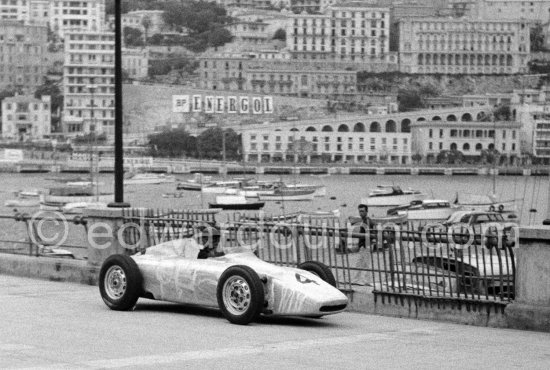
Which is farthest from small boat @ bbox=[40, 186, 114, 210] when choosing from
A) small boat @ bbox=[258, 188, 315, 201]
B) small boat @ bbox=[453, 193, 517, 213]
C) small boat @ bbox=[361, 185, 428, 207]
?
small boat @ bbox=[453, 193, 517, 213]

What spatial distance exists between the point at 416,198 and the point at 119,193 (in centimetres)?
9535

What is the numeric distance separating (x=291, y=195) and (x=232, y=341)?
10781cm

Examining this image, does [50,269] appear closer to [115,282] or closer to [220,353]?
[115,282]

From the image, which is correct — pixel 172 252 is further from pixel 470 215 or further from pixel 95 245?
Result: pixel 470 215

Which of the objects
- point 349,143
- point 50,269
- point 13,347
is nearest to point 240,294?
point 13,347

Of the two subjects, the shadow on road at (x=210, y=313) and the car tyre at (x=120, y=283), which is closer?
the shadow on road at (x=210, y=313)

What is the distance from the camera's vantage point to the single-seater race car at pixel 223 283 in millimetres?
13781

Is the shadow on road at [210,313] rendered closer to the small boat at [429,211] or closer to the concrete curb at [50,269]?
the concrete curb at [50,269]

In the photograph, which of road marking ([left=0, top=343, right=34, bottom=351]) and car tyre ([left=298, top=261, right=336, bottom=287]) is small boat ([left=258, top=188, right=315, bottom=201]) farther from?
road marking ([left=0, top=343, right=34, bottom=351])

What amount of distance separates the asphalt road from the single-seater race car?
0.16m

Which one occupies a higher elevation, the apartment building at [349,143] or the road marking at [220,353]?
the road marking at [220,353]

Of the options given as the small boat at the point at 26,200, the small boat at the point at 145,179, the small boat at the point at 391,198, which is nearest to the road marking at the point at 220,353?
the small boat at the point at 26,200

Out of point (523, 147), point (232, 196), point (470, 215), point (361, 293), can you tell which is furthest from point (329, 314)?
point (523, 147)

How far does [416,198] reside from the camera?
11306 cm
